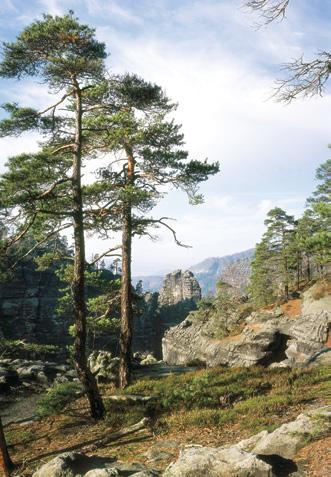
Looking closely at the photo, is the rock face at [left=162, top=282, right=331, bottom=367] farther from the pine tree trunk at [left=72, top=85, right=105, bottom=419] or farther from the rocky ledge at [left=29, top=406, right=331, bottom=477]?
the rocky ledge at [left=29, top=406, right=331, bottom=477]

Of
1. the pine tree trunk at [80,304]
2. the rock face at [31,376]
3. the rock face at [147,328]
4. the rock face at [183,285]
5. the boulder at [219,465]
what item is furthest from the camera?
the rock face at [183,285]

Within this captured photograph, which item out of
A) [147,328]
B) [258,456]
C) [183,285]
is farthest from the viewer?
[183,285]

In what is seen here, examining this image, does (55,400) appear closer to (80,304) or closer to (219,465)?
(80,304)

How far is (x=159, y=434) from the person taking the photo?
32.7 ft

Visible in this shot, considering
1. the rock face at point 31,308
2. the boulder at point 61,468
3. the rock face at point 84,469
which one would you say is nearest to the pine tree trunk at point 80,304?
the rock face at point 84,469

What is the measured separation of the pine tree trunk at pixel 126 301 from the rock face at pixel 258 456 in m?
8.90

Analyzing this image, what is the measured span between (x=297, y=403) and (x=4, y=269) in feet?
32.2

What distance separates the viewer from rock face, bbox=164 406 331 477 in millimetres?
5766

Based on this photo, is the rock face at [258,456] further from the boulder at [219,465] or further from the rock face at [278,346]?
the rock face at [278,346]

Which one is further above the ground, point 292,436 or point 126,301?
point 126,301

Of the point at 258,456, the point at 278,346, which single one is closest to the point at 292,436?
the point at 258,456

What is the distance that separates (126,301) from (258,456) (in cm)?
1033

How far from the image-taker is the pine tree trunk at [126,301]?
15.7 m

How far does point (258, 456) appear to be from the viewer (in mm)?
6098
